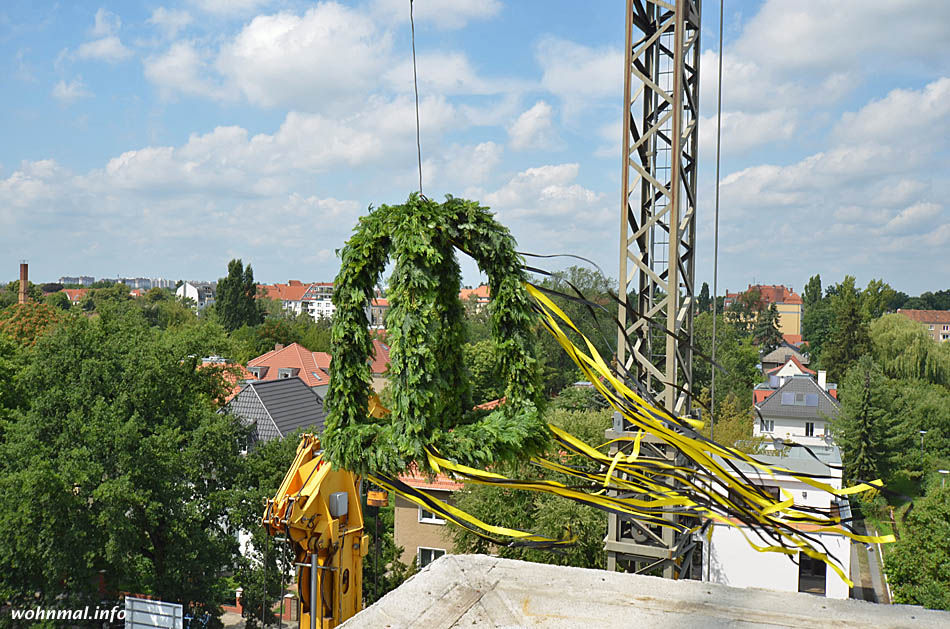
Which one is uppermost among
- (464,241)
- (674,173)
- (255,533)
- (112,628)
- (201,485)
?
(674,173)

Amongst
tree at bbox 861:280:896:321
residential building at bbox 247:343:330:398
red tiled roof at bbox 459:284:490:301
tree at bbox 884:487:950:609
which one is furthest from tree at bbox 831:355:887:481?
tree at bbox 861:280:896:321

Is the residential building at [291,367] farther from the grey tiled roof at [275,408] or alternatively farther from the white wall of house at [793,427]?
the white wall of house at [793,427]

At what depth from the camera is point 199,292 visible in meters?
134

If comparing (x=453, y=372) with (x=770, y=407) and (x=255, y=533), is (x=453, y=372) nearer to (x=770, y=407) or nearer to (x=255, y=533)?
(x=255, y=533)

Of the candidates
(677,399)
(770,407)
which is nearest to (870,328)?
(770,407)

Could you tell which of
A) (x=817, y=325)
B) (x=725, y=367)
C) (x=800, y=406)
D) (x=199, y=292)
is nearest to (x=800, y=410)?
(x=800, y=406)

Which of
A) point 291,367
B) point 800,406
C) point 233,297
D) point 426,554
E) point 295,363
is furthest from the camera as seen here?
point 233,297

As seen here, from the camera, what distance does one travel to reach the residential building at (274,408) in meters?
23.0

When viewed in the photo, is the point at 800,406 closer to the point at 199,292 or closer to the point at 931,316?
the point at 931,316

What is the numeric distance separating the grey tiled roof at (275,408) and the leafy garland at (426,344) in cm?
1909

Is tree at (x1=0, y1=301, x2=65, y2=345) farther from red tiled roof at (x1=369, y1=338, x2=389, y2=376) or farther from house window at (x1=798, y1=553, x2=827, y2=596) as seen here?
house window at (x1=798, y1=553, x2=827, y2=596)

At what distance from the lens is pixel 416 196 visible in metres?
3.53

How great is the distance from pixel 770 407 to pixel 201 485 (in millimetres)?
29962

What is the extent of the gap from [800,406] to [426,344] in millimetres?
38063
